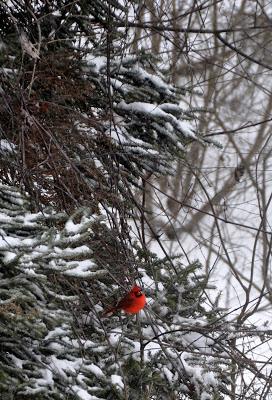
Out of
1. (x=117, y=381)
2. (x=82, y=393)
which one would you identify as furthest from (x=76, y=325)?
(x=82, y=393)

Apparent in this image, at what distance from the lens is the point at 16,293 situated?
9.16ft

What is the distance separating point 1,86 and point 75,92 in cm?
60

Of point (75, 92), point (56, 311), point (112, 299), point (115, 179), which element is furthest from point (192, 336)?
point (75, 92)

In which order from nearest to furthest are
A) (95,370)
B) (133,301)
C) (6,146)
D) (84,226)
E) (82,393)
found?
(84,226) → (82,393) → (95,370) → (133,301) → (6,146)

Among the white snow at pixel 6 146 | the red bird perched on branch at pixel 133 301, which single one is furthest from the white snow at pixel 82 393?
the white snow at pixel 6 146

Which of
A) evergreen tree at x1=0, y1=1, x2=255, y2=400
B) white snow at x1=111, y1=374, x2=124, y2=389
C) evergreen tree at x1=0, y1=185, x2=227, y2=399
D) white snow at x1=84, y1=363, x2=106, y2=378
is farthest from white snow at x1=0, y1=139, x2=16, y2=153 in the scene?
white snow at x1=111, y1=374, x2=124, y2=389

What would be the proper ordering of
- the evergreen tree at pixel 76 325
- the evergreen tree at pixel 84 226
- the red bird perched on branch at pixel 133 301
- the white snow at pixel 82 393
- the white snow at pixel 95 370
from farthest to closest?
the red bird perched on branch at pixel 133 301
the white snow at pixel 95 370
the white snow at pixel 82 393
the evergreen tree at pixel 84 226
the evergreen tree at pixel 76 325

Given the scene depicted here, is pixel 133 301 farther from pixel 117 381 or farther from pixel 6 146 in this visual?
pixel 6 146

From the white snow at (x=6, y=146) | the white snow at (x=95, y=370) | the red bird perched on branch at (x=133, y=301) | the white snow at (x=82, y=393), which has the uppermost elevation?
the white snow at (x=6, y=146)

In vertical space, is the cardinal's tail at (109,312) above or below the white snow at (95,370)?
above

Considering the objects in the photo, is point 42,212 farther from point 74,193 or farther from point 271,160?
point 271,160

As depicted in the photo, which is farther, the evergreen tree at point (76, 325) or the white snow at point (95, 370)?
the white snow at point (95, 370)

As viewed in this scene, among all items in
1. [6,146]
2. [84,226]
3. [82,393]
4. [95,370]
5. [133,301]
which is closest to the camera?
[84,226]

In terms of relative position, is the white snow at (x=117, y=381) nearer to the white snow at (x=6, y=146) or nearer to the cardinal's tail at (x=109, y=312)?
the cardinal's tail at (x=109, y=312)
